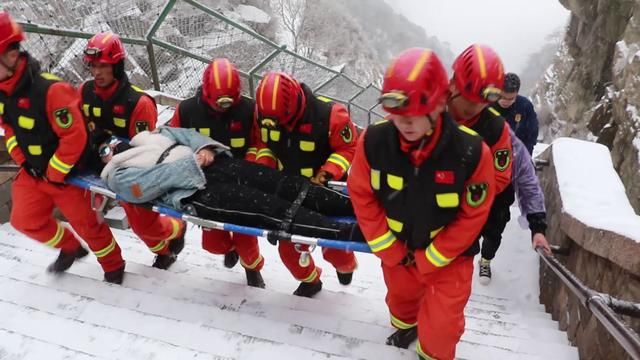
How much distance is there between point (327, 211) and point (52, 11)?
487cm

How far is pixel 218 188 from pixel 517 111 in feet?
9.12

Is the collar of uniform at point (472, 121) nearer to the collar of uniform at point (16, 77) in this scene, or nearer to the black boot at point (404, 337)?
the black boot at point (404, 337)

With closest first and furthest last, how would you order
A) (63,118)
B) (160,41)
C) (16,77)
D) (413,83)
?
(413,83) → (16,77) → (63,118) → (160,41)

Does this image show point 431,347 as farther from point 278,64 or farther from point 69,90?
point 278,64

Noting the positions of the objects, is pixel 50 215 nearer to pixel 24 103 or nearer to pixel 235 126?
pixel 24 103

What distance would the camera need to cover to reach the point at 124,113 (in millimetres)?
3475

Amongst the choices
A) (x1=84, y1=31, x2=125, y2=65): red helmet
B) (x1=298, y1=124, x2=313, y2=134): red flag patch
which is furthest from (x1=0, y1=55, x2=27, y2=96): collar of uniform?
(x1=298, y1=124, x2=313, y2=134): red flag patch

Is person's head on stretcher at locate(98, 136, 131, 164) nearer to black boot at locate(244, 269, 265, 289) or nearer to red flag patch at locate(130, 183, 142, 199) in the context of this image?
red flag patch at locate(130, 183, 142, 199)

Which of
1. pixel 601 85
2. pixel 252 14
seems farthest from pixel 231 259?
pixel 252 14

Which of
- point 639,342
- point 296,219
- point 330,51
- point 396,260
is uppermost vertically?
point 639,342

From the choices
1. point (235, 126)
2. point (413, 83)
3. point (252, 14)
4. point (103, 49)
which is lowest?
point (252, 14)

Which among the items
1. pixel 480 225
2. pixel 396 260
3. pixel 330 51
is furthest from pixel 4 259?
pixel 330 51

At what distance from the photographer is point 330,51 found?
31.6 metres

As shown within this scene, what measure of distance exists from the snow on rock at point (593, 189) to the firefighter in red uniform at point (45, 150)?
10.6ft
